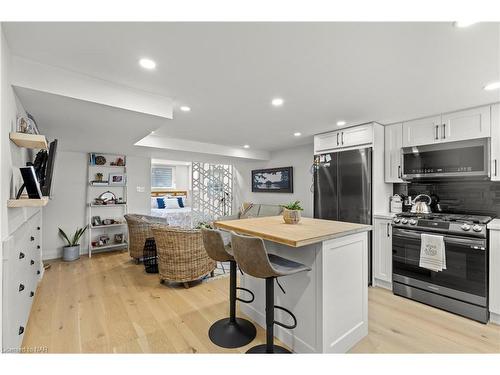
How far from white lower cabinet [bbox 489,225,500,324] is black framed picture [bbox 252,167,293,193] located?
3.45 metres

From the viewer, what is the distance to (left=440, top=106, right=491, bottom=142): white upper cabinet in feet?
8.20

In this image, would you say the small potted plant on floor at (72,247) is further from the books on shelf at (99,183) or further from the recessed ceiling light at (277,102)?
the recessed ceiling light at (277,102)

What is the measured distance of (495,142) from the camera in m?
2.44

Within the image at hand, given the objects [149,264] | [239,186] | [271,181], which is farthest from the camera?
[239,186]

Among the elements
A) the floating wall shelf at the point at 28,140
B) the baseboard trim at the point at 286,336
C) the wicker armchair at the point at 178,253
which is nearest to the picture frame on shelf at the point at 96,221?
the wicker armchair at the point at 178,253

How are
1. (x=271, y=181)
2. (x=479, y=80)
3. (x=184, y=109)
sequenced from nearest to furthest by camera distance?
(x=479, y=80)
(x=184, y=109)
(x=271, y=181)

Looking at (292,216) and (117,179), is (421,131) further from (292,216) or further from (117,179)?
(117,179)

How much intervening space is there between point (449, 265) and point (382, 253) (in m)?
0.71

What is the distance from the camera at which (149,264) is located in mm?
3533

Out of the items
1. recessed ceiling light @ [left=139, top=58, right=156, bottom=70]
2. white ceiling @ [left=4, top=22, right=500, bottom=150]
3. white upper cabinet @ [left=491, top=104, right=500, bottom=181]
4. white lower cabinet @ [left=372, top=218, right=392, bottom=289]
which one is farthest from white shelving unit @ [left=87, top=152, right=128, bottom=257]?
white upper cabinet @ [left=491, top=104, right=500, bottom=181]
